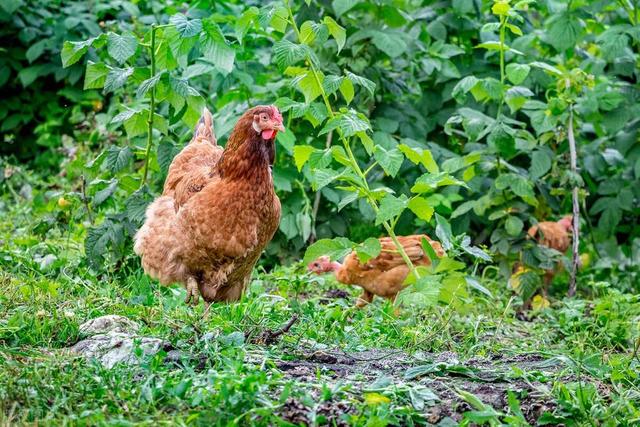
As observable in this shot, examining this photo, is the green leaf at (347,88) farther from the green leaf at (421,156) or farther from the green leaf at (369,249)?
the green leaf at (369,249)

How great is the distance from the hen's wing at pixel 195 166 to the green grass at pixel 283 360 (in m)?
0.62

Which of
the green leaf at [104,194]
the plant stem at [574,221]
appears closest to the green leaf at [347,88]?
the green leaf at [104,194]

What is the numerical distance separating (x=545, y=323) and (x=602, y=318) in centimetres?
50

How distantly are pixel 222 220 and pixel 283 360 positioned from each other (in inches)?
44.8

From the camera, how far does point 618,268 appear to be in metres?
8.15

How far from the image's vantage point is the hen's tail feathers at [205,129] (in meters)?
6.30

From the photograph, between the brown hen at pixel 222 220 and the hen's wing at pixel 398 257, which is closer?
the brown hen at pixel 222 220

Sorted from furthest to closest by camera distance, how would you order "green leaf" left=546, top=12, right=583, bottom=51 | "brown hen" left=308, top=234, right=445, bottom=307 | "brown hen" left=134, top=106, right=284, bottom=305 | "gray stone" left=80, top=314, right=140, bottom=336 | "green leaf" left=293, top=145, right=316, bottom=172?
"green leaf" left=546, top=12, right=583, bottom=51 → "brown hen" left=308, top=234, right=445, bottom=307 → "green leaf" left=293, top=145, right=316, bottom=172 → "brown hen" left=134, top=106, right=284, bottom=305 → "gray stone" left=80, top=314, right=140, bottom=336

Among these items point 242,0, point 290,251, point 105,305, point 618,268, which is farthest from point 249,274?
point 618,268

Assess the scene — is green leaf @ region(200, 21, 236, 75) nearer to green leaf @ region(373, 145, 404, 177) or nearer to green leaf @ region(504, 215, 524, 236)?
green leaf @ region(373, 145, 404, 177)

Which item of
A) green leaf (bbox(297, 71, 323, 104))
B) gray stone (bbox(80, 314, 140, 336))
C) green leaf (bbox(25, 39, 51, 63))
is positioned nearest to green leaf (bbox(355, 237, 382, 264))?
green leaf (bbox(297, 71, 323, 104))

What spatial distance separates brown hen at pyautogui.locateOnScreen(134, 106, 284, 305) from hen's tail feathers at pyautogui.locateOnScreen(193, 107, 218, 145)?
0.69 metres

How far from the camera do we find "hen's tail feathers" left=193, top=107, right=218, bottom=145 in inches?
248

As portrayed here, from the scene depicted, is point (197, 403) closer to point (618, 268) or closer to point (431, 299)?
point (431, 299)
